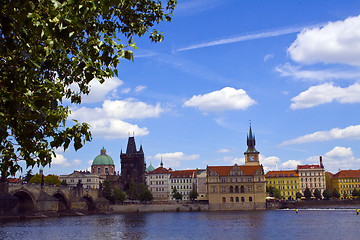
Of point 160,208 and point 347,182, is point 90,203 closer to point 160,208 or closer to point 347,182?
point 160,208

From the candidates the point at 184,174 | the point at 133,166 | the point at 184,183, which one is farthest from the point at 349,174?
the point at 133,166

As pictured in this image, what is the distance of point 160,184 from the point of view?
501 feet

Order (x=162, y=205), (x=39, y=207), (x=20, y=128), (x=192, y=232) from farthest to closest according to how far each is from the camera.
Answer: (x=162, y=205)
(x=39, y=207)
(x=192, y=232)
(x=20, y=128)

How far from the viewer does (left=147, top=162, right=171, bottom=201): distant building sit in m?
151

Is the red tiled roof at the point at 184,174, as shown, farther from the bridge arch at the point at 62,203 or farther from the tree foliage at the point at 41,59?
the tree foliage at the point at 41,59

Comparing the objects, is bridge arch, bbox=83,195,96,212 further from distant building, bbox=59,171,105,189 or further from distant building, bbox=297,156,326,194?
distant building, bbox=297,156,326,194

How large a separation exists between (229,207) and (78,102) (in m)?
108

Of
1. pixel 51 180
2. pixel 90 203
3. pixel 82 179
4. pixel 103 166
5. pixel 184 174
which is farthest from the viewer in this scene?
pixel 103 166

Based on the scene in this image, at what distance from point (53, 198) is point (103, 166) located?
95.9 metres

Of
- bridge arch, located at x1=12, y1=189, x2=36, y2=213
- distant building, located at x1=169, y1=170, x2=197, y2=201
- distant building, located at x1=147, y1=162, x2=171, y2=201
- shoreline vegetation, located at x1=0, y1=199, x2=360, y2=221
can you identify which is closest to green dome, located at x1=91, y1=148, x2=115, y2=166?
distant building, located at x1=147, y1=162, x2=171, y2=201

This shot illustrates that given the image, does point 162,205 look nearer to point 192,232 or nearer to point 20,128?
point 192,232

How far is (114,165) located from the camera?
19338cm

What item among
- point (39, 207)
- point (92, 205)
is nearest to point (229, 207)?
point (92, 205)

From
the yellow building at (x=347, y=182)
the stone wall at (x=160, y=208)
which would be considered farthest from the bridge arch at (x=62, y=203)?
the yellow building at (x=347, y=182)
